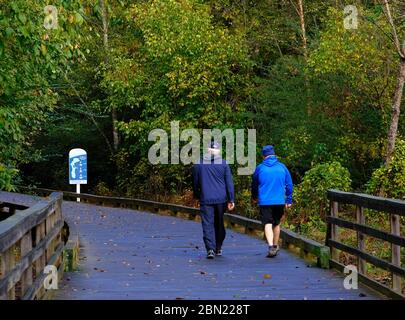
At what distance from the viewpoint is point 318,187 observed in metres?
20.2

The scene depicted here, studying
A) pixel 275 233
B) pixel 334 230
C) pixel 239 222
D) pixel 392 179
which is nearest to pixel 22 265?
pixel 334 230

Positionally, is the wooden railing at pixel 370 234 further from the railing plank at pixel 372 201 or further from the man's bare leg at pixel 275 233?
the man's bare leg at pixel 275 233

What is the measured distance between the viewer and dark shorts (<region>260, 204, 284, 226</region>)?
1388cm

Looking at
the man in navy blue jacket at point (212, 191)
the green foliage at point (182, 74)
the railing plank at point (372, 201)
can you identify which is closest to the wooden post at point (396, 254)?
the railing plank at point (372, 201)

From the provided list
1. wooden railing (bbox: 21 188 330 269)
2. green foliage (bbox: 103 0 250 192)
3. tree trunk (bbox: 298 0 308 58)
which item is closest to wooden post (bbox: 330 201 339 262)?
wooden railing (bbox: 21 188 330 269)

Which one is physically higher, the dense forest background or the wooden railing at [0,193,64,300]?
the dense forest background

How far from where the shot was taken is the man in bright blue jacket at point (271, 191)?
13820mm

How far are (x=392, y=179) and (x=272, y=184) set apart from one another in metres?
7.27

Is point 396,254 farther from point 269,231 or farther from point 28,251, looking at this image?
point 269,231

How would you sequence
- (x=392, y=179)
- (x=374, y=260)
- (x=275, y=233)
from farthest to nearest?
(x=392, y=179), (x=275, y=233), (x=374, y=260)

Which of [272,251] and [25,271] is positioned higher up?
[25,271]

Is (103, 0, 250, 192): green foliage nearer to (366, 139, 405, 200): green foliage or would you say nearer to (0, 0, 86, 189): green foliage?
(366, 139, 405, 200): green foliage

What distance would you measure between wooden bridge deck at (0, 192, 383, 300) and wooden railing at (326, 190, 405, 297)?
13.5 inches
